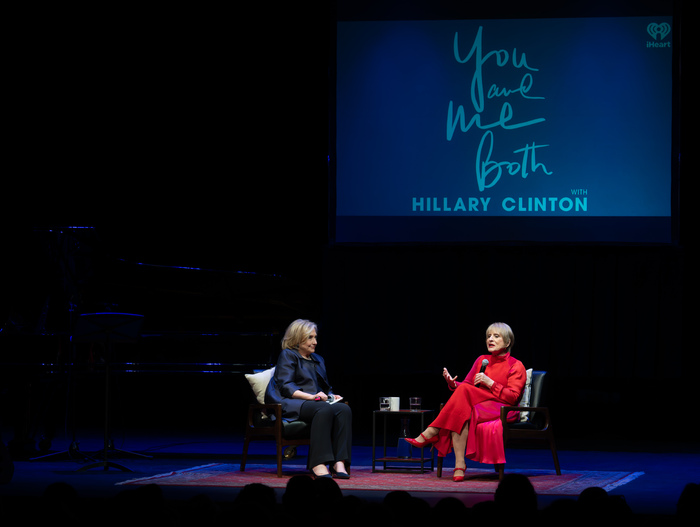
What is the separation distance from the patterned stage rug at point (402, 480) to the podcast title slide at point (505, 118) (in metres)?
2.36

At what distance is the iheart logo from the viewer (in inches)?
313


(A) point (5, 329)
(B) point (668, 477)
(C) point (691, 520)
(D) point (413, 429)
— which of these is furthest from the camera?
(D) point (413, 429)

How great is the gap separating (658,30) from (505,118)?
1.30m

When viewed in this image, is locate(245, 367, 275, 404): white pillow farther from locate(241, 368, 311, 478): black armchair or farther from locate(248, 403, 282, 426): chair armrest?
locate(248, 403, 282, 426): chair armrest

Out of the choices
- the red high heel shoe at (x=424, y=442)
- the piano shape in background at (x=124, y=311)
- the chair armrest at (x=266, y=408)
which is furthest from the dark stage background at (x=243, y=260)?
the red high heel shoe at (x=424, y=442)

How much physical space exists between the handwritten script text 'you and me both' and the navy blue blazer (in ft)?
7.89

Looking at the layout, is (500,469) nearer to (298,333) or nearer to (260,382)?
(298,333)

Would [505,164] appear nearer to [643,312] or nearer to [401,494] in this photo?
[643,312]

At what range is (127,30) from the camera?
9.38m

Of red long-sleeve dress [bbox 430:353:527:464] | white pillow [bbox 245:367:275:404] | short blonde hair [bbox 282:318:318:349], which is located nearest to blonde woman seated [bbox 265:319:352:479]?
short blonde hair [bbox 282:318:318:349]

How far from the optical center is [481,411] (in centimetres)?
615

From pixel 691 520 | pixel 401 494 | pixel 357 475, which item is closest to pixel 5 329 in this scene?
pixel 357 475

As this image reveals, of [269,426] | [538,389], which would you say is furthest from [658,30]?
[269,426]

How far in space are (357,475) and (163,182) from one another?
426 cm
